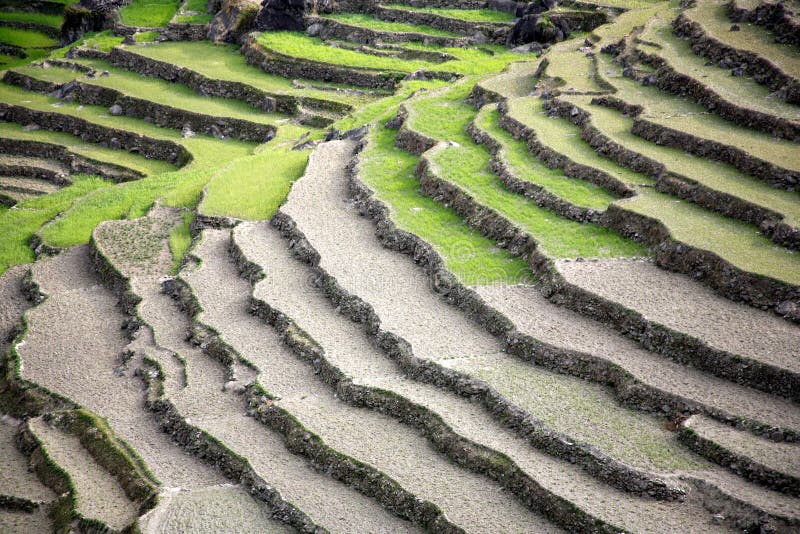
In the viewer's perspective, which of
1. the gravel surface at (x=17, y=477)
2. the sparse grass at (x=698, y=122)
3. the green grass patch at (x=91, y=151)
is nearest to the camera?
the gravel surface at (x=17, y=477)

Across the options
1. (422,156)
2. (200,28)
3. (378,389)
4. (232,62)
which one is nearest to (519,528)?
(378,389)

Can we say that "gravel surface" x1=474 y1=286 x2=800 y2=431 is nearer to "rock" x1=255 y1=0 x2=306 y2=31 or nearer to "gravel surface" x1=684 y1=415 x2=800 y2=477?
"gravel surface" x1=684 y1=415 x2=800 y2=477

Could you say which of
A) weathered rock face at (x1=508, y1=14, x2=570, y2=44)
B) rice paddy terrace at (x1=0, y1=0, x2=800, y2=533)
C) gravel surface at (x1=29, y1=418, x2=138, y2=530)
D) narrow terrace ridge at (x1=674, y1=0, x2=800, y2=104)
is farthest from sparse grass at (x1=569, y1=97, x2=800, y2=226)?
weathered rock face at (x1=508, y1=14, x2=570, y2=44)

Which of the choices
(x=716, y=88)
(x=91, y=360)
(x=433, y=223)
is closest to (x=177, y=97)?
(x=433, y=223)

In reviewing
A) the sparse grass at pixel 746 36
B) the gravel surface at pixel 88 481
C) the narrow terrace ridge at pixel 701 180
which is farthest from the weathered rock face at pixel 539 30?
the gravel surface at pixel 88 481

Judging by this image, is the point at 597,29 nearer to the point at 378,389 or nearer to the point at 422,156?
the point at 422,156

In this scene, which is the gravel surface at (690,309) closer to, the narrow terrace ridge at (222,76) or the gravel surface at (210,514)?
the gravel surface at (210,514)
